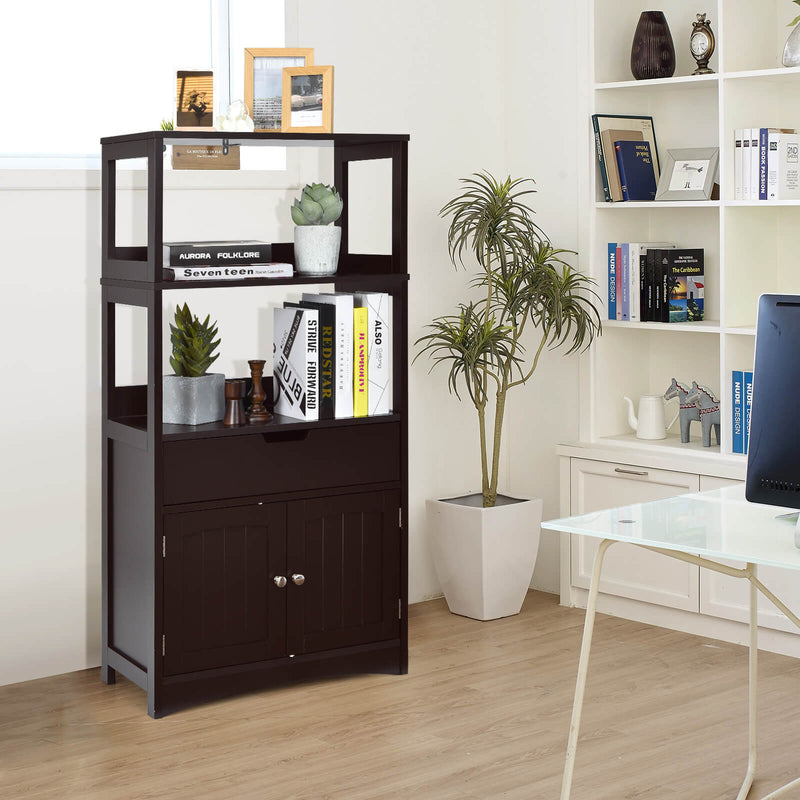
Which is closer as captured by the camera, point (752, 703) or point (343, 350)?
point (752, 703)

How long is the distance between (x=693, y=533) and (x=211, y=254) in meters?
1.69

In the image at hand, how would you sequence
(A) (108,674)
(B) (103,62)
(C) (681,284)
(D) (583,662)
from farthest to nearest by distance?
(C) (681,284)
(B) (103,62)
(A) (108,674)
(D) (583,662)

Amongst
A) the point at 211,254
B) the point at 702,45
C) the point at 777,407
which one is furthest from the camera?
the point at 702,45

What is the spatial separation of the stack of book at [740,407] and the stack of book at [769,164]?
60 centimetres

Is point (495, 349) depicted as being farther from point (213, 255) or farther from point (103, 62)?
point (103, 62)

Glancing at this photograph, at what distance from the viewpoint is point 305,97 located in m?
3.71

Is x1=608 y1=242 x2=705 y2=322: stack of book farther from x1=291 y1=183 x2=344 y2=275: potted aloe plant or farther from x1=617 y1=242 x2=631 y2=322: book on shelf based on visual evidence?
x1=291 y1=183 x2=344 y2=275: potted aloe plant

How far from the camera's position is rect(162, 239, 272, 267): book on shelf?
3.53 meters

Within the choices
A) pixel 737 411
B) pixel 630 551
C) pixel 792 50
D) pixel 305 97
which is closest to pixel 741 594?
pixel 630 551

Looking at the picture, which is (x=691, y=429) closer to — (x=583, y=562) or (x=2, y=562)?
(x=583, y=562)

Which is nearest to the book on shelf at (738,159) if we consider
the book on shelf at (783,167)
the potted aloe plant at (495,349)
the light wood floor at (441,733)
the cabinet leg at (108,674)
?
the book on shelf at (783,167)

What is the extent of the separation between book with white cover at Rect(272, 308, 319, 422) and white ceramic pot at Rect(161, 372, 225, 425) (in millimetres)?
227

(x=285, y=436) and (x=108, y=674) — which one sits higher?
(x=285, y=436)

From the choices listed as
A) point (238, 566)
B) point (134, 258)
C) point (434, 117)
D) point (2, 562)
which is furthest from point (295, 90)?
point (2, 562)
